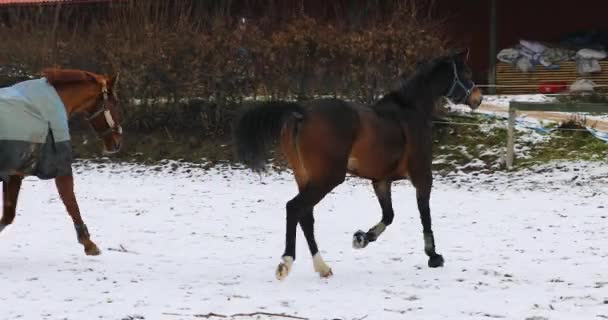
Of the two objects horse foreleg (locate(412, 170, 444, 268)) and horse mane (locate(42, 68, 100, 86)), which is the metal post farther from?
horse mane (locate(42, 68, 100, 86))

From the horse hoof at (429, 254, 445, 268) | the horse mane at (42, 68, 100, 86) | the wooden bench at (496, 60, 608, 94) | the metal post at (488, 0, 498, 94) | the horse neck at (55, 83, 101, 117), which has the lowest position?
the wooden bench at (496, 60, 608, 94)

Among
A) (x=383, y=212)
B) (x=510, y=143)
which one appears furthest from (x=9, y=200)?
(x=510, y=143)

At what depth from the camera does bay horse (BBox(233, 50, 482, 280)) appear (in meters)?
6.70

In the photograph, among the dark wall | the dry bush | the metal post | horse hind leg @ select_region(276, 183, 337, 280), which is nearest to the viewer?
horse hind leg @ select_region(276, 183, 337, 280)

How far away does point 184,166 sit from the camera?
15.2 meters

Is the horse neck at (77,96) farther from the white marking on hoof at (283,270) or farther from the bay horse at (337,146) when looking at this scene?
the white marking on hoof at (283,270)

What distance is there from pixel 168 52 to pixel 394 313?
11455mm

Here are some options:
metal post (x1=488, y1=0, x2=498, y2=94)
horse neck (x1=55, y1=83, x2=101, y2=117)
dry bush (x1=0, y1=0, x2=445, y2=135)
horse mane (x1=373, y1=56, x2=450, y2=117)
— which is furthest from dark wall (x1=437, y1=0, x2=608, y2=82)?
horse neck (x1=55, y1=83, x2=101, y2=117)

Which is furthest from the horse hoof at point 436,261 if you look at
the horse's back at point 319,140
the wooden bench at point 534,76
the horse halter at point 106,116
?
the wooden bench at point 534,76

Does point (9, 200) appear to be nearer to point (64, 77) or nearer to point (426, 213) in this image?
point (64, 77)

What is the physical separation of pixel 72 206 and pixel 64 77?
1.07m

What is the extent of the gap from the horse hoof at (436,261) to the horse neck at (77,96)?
314cm

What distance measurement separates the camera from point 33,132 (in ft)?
23.2

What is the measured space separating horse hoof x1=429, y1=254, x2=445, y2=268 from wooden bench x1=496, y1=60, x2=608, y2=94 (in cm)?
1396
